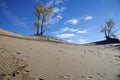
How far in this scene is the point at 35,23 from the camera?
29859mm

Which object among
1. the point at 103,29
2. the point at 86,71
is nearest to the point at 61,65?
the point at 86,71

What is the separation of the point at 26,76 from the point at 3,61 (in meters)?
1.63

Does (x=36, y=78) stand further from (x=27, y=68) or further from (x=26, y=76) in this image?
(x=27, y=68)

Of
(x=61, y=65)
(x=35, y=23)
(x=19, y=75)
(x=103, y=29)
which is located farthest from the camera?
(x=103, y=29)

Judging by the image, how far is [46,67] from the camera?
19.5 feet

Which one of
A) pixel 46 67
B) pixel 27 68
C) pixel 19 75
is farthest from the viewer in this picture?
pixel 46 67

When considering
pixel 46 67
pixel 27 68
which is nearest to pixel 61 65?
pixel 46 67

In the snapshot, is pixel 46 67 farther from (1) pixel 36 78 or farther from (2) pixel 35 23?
(2) pixel 35 23

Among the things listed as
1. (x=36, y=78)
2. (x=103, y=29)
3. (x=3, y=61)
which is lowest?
(x=36, y=78)

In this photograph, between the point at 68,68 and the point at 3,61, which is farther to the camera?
the point at 68,68

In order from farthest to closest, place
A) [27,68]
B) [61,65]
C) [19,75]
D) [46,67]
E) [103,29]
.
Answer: [103,29]
[61,65]
[46,67]
[27,68]
[19,75]

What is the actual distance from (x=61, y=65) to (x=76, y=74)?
1088 millimetres

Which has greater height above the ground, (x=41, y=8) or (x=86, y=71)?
(x=41, y=8)

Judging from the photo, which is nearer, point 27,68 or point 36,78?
point 36,78
